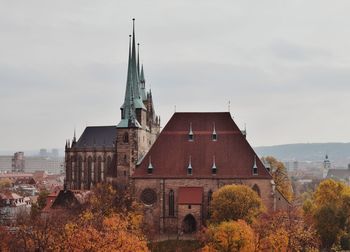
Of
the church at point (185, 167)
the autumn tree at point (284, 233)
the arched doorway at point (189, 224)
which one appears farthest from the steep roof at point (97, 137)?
the autumn tree at point (284, 233)

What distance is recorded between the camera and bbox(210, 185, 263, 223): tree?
74.8 meters

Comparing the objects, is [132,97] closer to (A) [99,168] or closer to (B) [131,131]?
(B) [131,131]

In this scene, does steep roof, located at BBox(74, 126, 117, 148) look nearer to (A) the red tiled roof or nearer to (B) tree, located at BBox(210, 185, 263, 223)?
(A) the red tiled roof

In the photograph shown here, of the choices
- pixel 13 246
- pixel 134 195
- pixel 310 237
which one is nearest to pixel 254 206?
pixel 310 237

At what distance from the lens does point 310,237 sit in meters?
66.9

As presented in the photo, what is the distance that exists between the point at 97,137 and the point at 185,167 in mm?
53728

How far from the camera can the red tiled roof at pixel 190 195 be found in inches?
3287

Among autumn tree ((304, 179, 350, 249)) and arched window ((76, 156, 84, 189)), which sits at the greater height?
arched window ((76, 156, 84, 189))

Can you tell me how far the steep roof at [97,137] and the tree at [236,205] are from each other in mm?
59771

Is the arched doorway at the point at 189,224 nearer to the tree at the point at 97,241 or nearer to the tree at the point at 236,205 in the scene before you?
the tree at the point at 236,205

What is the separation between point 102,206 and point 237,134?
2086cm

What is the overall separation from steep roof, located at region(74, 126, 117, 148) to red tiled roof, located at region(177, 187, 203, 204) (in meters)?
50.3

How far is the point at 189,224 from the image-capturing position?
84062mm

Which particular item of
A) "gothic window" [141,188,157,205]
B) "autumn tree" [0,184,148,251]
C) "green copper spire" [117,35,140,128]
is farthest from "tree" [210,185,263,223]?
"green copper spire" [117,35,140,128]
